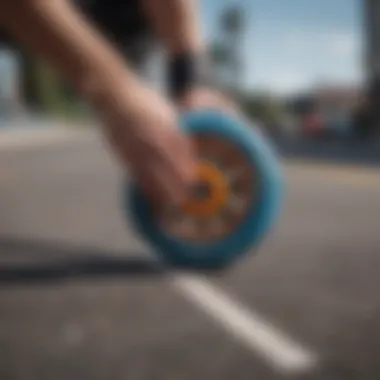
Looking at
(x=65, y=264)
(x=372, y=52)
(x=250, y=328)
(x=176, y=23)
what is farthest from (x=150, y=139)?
(x=65, y=264)

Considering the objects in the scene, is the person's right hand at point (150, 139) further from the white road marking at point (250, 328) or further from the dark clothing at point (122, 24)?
the white road marking at point (250, 328)

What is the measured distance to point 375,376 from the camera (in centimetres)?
71

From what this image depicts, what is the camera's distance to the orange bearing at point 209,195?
811mm

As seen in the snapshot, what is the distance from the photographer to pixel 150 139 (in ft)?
2.20

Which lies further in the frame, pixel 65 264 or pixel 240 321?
pixel 65 264

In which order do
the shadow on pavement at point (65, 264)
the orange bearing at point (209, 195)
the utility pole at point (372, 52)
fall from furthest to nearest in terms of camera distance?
1. the shadow on pavement at point (65, 264)
2. the orange bearing at point (209, 195)
3. the utility pole at point (372, 52)

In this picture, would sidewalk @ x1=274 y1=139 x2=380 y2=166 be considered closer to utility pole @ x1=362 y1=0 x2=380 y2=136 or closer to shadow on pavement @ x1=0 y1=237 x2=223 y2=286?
utility pole @ x1=362 y1=0 x2=380 y2=136

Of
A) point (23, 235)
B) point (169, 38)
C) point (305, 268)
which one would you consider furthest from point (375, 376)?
point (23, 235)

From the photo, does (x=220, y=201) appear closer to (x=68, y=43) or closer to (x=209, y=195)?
(x=209, y=195)

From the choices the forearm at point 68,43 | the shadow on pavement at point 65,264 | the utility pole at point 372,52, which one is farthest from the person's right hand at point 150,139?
the shadow on pavement at point 65,264

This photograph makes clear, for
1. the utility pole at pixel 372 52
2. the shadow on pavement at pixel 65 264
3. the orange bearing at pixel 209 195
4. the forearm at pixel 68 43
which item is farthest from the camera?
the shadow on pavement at pixel 65 264

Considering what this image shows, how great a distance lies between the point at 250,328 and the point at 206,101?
0.86 ft

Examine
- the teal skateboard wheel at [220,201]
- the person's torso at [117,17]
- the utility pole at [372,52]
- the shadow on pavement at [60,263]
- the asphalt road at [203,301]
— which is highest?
the person's torso at [117,17]

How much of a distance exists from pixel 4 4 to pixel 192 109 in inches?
7.8
